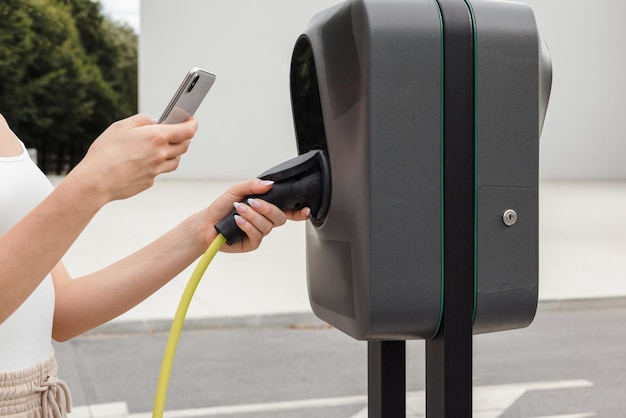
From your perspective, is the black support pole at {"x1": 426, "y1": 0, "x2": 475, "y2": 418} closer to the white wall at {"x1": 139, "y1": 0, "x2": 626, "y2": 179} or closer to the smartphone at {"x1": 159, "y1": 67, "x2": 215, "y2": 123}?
the smartphone at {"x1": 159, "y1": 67, "x2": 215, "y2": 123}

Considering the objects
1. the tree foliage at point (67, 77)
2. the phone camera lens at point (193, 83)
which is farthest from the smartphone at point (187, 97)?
the tree foliage at point (67, 77)

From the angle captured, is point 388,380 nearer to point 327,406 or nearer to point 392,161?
point 392,161

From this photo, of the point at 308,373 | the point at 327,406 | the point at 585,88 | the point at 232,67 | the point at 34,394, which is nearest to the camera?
the point at 34,394

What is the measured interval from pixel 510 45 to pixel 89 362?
150 inches

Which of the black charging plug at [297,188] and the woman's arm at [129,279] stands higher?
the black charging plug at [297,188]

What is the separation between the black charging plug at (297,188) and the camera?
120cm

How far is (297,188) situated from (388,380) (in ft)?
0.99

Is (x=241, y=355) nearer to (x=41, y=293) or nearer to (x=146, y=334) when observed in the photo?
(x=146, y=334)

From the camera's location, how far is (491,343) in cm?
507

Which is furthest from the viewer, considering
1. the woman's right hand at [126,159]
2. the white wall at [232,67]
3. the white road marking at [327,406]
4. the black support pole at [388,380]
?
the white wall at [232,67]

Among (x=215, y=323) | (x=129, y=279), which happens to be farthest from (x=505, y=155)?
(x=215, y=323)

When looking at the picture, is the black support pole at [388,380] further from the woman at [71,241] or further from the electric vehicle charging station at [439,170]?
the woman at [71,241]

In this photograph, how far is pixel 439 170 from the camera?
1.11 metres

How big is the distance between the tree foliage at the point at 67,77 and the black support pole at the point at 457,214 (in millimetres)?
22251
